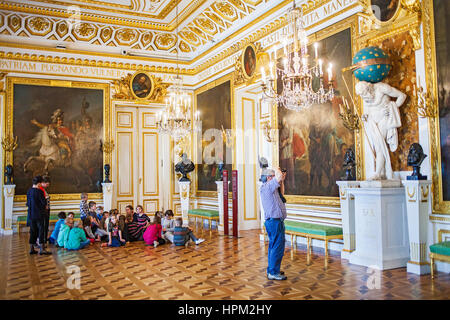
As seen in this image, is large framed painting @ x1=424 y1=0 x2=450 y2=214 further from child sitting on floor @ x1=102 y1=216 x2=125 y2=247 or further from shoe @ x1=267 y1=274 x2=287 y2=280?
child sitting on floor @ x1=102 y1=216 x2=125 y2=247

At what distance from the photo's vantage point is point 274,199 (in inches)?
219

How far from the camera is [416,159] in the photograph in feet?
19.4

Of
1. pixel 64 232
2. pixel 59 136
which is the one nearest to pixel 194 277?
pixel 64 232

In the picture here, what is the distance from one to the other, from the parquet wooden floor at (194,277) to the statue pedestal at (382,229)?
0.22 meters

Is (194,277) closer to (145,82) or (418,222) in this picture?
(418,222)

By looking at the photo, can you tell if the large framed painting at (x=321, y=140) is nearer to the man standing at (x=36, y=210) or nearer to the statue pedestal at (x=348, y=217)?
the statue pedestal at (x=348, y=217)

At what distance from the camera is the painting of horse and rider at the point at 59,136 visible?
12.2 meters

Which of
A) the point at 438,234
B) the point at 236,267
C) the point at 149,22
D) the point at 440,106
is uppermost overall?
the point at 149,22

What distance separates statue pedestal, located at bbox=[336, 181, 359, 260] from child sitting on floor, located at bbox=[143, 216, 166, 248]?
13.1 ft

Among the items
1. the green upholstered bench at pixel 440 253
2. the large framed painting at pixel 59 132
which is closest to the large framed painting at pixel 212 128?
the large framed painting at pixel 59 132

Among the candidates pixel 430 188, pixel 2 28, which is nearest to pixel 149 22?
pixel 2 28

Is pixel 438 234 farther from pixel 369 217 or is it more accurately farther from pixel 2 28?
pixel 2 28

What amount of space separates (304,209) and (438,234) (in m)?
3.08

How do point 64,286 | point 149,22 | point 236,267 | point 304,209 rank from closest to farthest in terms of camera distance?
point 64,286 → point 236,267 → point 304,209 → point 149,22
